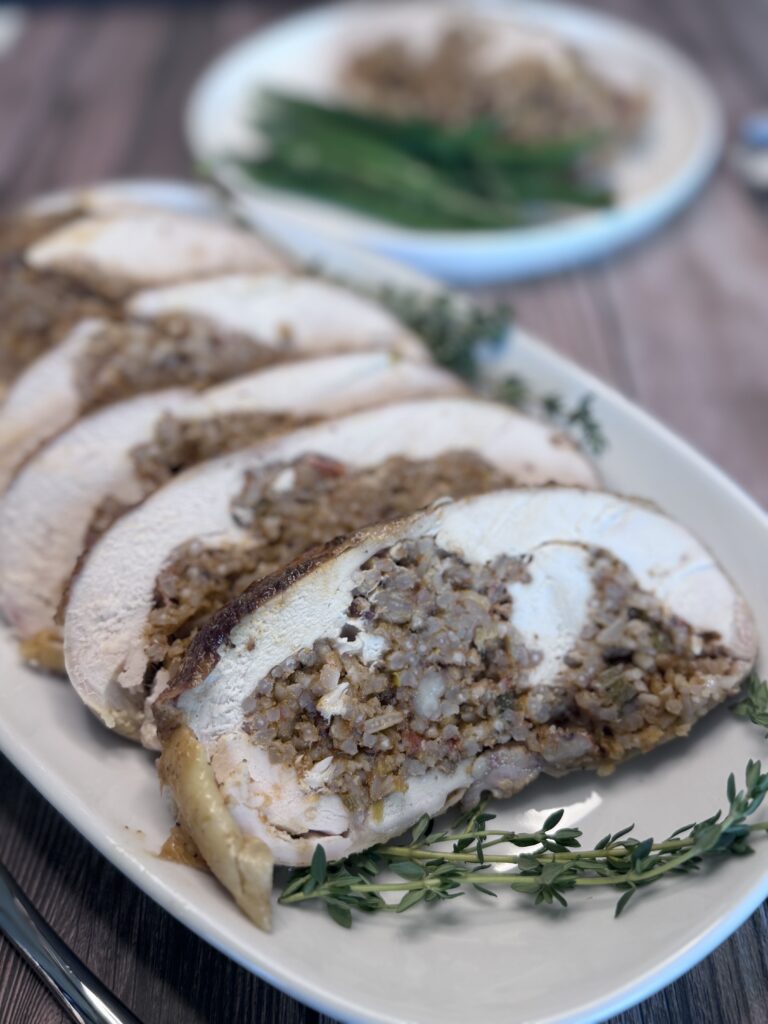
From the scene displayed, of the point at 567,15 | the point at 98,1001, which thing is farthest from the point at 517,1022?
the point at 567,15

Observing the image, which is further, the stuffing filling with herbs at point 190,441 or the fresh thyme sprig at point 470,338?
the fresh thyme sprig at point 470,338

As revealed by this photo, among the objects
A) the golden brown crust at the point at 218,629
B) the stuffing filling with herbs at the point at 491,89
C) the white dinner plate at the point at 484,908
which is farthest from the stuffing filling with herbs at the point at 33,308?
the stuffing filling with herbs at the point at 491,89

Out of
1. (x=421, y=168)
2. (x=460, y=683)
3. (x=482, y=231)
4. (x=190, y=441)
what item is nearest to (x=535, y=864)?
(x=460, y=683)

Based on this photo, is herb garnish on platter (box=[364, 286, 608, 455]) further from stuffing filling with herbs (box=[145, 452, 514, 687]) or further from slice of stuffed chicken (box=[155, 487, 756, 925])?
slice of stuffed chicken (box=[155, 487, 756, 925])

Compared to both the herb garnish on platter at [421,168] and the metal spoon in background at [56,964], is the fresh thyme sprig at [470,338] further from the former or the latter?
the metal spoon in background at [56,964]

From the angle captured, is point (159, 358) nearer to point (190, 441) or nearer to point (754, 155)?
point (190, 441)
